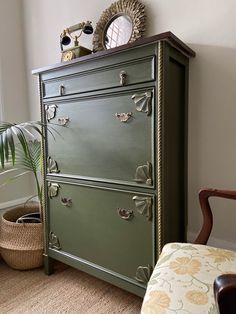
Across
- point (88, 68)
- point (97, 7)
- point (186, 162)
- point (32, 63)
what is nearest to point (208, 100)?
point (186, 162)

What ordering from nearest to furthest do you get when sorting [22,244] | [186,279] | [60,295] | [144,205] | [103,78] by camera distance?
[186,279] < [144,205] < [103,78] < [60,295] < [22,244]

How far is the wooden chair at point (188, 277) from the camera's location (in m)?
0.77

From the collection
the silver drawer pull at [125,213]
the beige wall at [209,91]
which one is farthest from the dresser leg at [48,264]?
the beige wall at [209,91]

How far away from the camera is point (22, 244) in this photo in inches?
71.3

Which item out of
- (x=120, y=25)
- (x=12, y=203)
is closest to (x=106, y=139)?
(x=120, y=25)

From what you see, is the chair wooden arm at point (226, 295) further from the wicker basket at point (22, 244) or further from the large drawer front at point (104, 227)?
the wicker basket at point (22, 244)

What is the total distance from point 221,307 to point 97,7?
6.20 feet

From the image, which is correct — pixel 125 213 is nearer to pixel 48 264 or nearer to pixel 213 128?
pixel 213 128

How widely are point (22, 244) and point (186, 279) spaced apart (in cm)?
129

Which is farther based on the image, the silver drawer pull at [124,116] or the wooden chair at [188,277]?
the silver drawer pull at [124,116]

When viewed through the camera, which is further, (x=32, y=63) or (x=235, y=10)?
(x=32, y=63)

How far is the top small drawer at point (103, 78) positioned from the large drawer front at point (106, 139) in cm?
6

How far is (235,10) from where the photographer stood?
133cm

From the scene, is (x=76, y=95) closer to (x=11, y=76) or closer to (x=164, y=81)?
(x=164, y=81)
